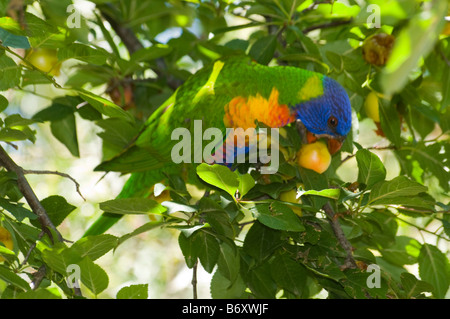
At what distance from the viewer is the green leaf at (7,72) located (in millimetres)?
1128

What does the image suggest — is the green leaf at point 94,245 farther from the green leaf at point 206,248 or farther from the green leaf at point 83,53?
the green leaf at point 83,53

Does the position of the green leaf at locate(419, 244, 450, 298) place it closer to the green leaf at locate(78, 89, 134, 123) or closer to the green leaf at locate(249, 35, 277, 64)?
the green leaf at locate(249, 35, 277, 64)

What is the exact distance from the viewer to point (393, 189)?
1104mm

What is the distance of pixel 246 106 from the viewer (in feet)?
5.45

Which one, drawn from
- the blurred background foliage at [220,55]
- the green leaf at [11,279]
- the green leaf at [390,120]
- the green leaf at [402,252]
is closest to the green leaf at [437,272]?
the blurred background foliage at [220,55]

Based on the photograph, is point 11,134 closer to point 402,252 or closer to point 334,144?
point 334,144

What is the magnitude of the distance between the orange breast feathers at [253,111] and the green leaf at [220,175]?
0.56 meters

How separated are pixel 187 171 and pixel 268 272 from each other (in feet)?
1.73

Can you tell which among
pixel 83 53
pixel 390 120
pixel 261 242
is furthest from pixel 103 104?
pixel 390 120

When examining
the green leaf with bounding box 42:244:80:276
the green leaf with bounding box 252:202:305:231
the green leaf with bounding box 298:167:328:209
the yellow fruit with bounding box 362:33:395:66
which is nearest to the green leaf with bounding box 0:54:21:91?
the green leaf with bounding box 42:244:80:276

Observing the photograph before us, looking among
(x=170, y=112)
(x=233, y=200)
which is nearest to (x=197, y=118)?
(x=170, y=112)

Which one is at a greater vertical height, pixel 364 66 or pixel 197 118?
pixel 364 66
